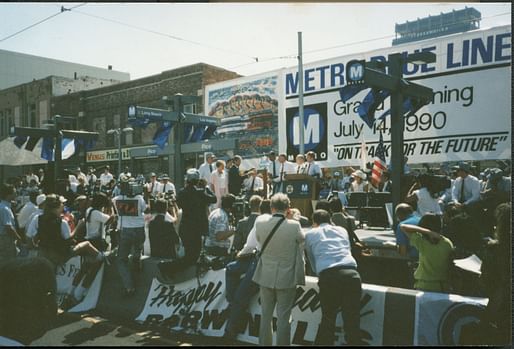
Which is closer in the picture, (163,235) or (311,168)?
(163,235)

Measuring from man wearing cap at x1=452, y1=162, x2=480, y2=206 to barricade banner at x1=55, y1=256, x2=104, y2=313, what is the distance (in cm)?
716

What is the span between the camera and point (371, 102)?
8.21 meters

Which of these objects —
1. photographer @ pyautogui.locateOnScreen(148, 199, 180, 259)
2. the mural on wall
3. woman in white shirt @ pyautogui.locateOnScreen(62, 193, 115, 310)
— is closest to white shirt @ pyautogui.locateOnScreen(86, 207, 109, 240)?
woman in white shirt @ pyautogui.locateOnScreen(62, 193, 115, 310)

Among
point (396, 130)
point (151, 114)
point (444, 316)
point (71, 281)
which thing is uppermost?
point (151, 114)

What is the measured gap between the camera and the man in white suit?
4918 mm

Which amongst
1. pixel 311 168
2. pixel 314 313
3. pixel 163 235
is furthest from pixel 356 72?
pixel 163 235

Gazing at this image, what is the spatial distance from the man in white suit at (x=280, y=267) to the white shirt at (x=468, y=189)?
5.43 m

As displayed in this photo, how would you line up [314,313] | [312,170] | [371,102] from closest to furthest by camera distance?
[314,313] < [371,102] < [312,170]

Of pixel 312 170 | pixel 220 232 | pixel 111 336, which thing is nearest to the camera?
pixel 111 336

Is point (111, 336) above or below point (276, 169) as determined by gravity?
below

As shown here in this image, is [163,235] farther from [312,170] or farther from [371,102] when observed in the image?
[371,102]

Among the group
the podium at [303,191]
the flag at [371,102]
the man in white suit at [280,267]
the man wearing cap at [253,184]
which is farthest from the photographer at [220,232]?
the man wearing cap at [253,184]

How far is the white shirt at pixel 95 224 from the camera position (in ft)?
25.2

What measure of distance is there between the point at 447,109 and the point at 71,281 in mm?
11057
